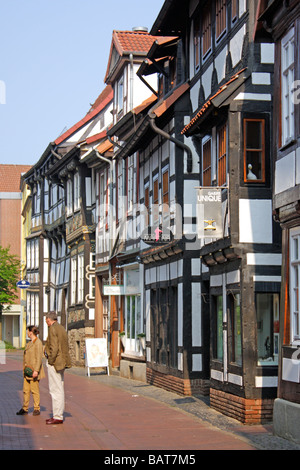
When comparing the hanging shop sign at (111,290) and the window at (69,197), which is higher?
the window at (69,197)

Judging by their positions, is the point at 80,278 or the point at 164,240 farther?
the point at 80,278

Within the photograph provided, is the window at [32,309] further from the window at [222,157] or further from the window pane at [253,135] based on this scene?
the window pane at [253,135]

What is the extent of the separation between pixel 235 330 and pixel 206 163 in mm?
4031

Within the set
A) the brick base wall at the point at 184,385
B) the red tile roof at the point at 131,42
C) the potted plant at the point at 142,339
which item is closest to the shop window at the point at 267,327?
the brick base wall at the point at 184,385

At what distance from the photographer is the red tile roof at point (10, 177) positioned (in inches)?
2955

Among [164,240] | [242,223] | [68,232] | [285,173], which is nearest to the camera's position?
[285,173]

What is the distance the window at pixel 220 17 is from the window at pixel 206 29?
80 cm

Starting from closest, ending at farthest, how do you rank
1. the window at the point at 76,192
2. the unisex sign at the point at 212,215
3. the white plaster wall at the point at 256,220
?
the white plaster wall at the point at 256,220 < the unisex sign at the point at 212,215 < the window at the point at 76,192

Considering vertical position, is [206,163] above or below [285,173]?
above

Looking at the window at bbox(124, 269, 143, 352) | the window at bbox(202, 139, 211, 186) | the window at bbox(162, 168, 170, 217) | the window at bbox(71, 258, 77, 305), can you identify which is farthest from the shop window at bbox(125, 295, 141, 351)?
the window at bbox(202, 139, 211, 186)

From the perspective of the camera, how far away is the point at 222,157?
17.5 metres

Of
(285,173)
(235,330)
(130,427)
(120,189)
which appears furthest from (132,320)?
(285,173)

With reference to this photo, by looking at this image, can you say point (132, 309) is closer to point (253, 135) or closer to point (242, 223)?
point (242, 223)
